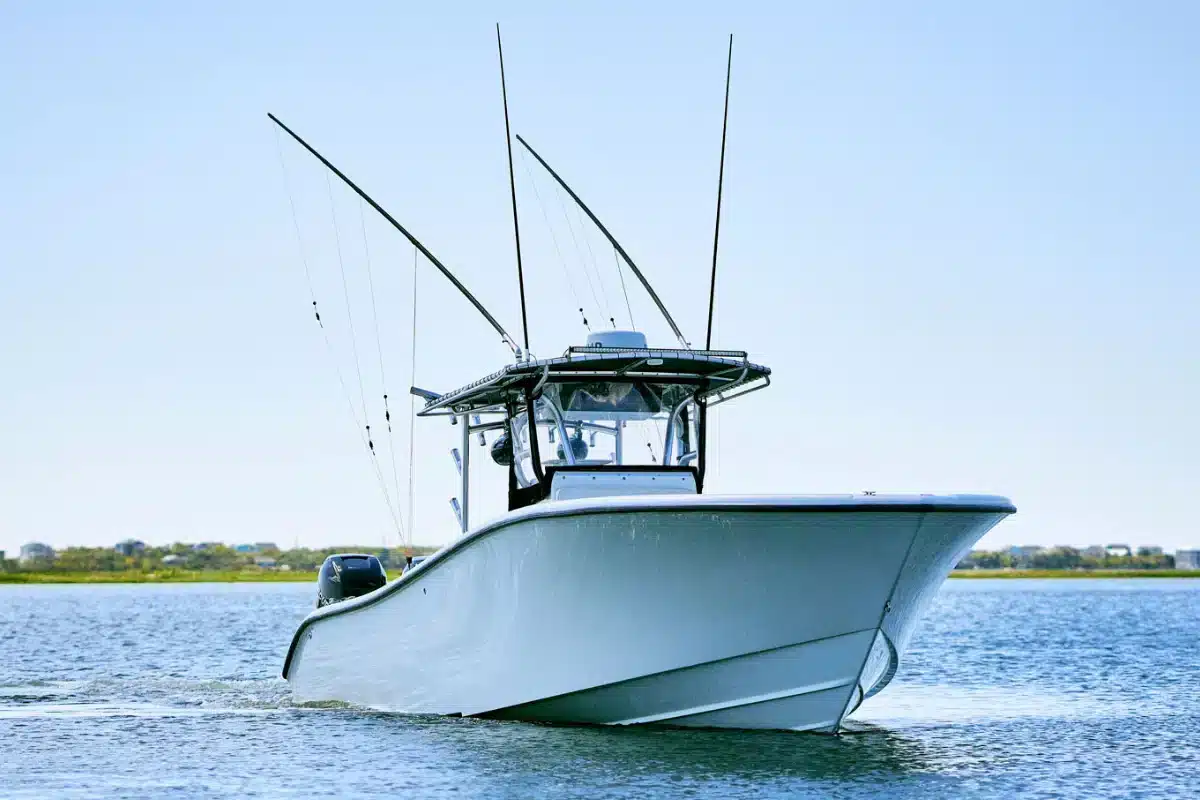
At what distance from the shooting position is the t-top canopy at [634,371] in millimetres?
15070

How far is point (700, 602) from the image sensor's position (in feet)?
43.1

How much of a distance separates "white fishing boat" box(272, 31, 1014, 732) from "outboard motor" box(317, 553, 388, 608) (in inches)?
70.3

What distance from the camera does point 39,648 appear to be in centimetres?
4359

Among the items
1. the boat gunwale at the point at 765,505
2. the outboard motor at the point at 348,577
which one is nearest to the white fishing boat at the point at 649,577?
the boat gunwale at the point at 765,505

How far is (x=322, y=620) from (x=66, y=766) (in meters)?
4.30

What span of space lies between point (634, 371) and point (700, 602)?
124 inches

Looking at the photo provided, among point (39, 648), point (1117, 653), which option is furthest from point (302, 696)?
point (39, 648)

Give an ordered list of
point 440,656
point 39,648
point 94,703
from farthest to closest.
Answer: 1. point 39,648
2. point 94,703
3. point 440,656

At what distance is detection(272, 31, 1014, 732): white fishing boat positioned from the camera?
1283 cm

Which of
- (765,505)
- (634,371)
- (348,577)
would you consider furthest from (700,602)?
(348,577)

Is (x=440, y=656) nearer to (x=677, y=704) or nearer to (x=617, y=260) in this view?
(x=677, y=704)

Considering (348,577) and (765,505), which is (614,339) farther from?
(348,577)

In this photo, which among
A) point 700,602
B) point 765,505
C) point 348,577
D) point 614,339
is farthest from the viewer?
point 348,577

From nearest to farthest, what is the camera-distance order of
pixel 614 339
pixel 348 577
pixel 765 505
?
pixel 765 505 < pixel 614 339 < pixel 348 577
